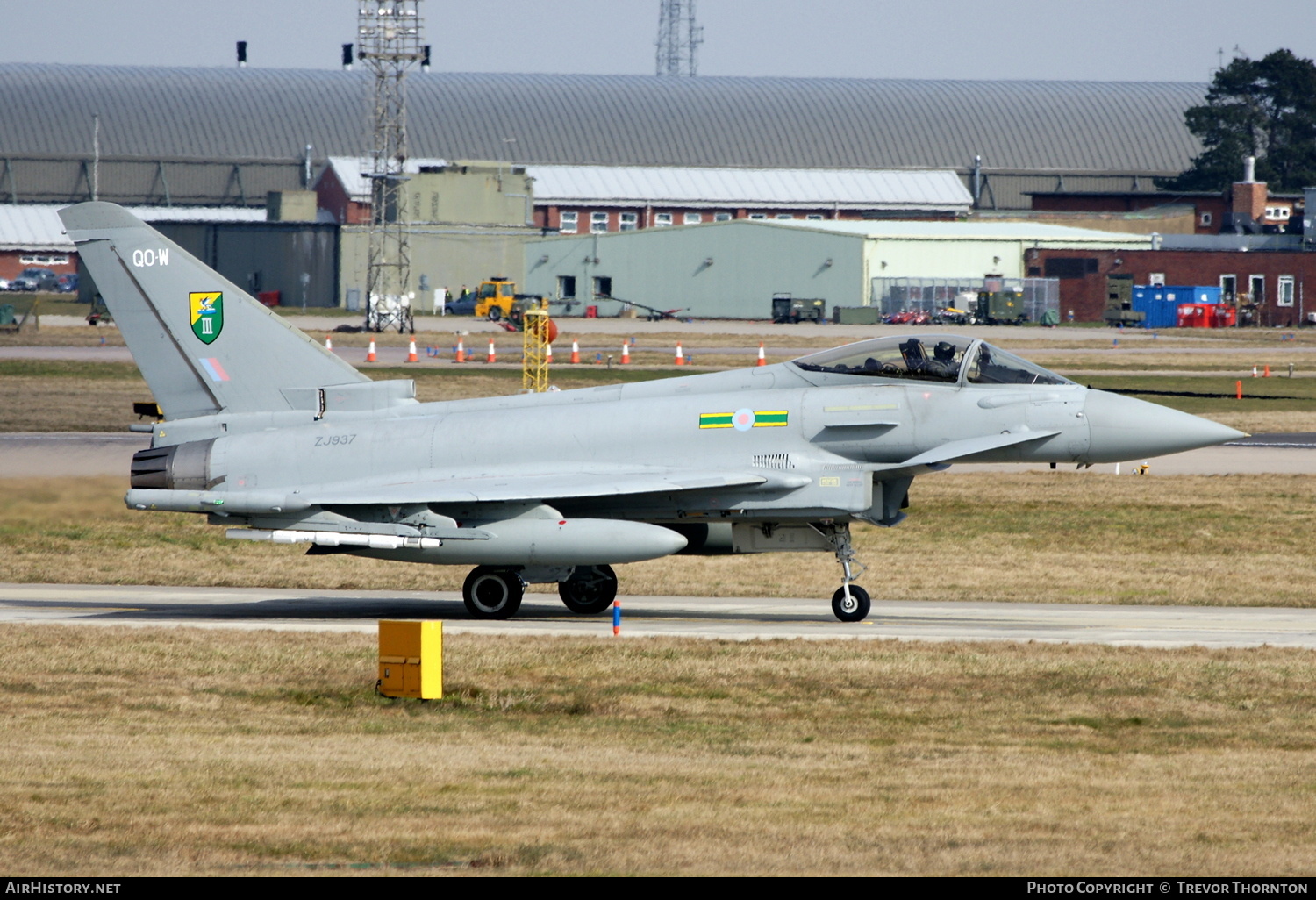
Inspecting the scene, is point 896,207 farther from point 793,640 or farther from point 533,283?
point 793,640

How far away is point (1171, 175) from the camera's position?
12750 centimetres

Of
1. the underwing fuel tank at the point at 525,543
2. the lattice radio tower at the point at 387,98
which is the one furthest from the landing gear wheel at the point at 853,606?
the lattice radio tower at the point at 387,98

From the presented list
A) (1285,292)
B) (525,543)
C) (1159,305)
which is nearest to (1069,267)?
(1159,305)

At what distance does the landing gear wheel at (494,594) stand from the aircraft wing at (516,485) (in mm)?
1094

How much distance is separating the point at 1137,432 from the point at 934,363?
2.32 meters

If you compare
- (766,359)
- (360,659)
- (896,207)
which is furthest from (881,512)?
(896,207)

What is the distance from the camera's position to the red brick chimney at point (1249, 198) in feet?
362

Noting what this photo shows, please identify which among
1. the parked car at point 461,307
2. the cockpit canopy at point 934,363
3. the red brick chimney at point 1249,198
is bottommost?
the cockpit canopy at point 934,363

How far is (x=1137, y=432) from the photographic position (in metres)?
17.7

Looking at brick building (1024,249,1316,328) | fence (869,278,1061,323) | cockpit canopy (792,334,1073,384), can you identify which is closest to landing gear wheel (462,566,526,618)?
cockpit canopy (792,334,1073,384)

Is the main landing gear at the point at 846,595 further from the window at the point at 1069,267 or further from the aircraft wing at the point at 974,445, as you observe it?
the window at the point at 1069,267

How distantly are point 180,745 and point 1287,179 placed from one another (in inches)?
5322

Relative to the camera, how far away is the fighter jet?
17.8 meters

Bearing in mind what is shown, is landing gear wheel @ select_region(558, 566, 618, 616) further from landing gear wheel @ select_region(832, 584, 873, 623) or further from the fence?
the fence
